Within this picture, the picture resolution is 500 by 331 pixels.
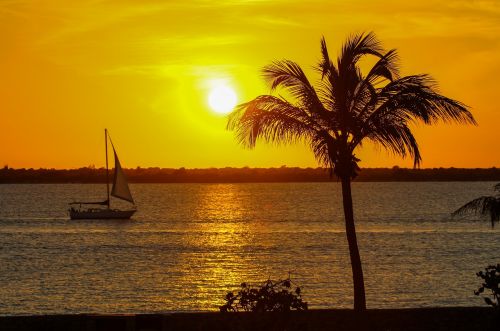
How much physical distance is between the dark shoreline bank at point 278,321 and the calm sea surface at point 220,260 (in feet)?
85.1

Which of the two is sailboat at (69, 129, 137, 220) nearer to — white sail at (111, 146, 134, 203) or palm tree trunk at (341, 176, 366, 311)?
white sail at (111, 146, 134, 203)

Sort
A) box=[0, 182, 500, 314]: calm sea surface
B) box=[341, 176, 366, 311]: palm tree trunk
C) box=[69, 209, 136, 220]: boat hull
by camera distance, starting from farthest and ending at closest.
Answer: box=[69, 209, 136, 220]: boat hull < box=[0, 182, 500, 314]: calm sea surface < box=[341, 176, 366, 311]: palm tree trunk

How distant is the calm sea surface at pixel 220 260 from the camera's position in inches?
2135

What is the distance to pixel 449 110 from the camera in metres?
24.3

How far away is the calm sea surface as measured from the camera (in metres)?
54.2

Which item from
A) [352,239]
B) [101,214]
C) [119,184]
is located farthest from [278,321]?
[101,214]

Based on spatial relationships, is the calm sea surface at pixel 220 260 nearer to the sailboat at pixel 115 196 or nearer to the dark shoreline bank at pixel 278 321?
the sailboat at pixel 115 196

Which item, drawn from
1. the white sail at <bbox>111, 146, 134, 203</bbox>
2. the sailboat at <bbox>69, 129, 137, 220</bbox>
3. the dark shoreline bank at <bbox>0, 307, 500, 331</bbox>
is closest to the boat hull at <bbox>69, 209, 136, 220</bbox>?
the sailboat at <bbox>69, 129, 137, 220</bbox>

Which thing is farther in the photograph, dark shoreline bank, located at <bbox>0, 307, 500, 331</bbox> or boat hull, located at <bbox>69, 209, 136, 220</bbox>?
boat hull, located at <bbox>69, 209, 136, 220</bbox>

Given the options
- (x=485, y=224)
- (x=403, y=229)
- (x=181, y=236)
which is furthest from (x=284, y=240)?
(x=485, y=224)

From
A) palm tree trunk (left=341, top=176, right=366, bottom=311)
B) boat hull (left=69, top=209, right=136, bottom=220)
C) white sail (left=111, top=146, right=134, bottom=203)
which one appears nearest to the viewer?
palm tree trunk (left=341, top=176, right=366, bottom=311)

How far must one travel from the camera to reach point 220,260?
263 ft

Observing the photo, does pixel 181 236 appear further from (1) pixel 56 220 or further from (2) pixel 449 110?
(2) pixel 449 110

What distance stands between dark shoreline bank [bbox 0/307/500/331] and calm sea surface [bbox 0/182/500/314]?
25.9 m
